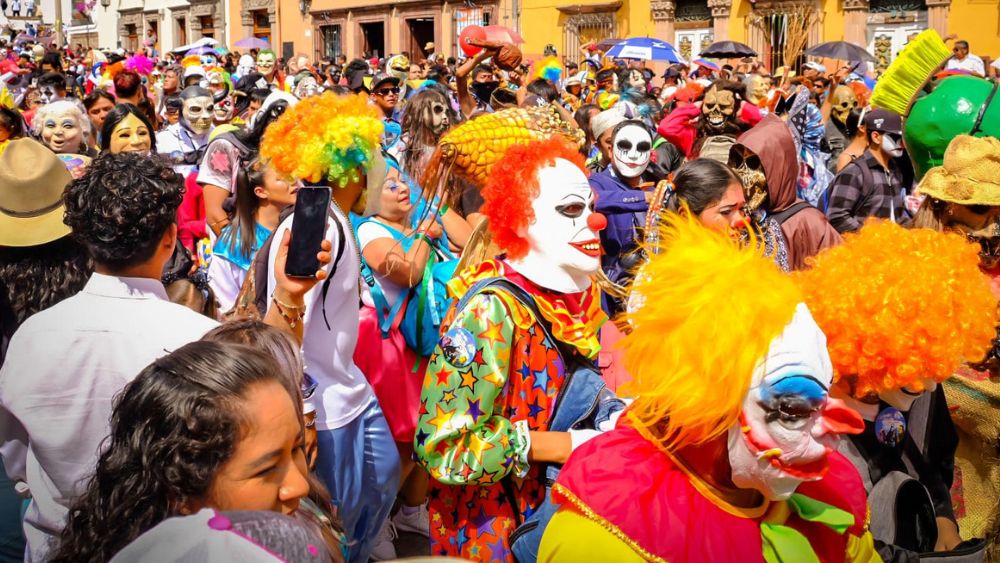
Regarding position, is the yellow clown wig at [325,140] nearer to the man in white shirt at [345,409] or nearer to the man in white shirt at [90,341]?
the man in white shirt at [345,409]

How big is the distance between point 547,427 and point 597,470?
688mm

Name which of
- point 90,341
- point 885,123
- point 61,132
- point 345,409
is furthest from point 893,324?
point 61,132

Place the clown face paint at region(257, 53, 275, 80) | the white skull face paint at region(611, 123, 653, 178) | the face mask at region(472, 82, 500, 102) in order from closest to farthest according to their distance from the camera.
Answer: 1. the white skull face paint at region(611, 123, 653, 178)
2. the face mask at region(472, 82, 500, 102)
3. the clown face paint at region(257, 53, 275, 80)

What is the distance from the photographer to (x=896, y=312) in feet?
7.76

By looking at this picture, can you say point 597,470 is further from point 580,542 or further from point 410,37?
point 410,37

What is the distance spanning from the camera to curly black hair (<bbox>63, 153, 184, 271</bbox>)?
2578mm

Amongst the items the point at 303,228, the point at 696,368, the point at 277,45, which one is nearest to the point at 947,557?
the point at 696,368

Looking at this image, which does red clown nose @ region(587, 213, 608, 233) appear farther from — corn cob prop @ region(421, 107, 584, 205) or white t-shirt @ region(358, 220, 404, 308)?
white t-shirt @ region(358, 220, 404, 308)

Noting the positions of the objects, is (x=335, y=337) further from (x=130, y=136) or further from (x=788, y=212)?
(x=130, y=136)

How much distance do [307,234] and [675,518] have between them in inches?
53.8

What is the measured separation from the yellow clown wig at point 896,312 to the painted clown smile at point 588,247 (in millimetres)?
668

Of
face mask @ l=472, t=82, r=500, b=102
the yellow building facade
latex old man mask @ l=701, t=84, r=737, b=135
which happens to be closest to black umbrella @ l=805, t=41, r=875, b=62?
the yellow building facade

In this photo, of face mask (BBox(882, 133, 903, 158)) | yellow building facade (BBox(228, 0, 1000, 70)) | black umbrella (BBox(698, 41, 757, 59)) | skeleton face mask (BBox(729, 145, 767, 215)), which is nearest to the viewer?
skeleton face mask (BBox(729, 145, 767, 215))

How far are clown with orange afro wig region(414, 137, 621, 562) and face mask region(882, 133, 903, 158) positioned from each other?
387cm
